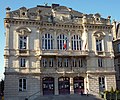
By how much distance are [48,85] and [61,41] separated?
7760mm

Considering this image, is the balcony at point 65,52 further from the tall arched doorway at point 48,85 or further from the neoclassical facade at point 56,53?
the tall arched doorway at point 48,85

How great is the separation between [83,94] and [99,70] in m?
5.18

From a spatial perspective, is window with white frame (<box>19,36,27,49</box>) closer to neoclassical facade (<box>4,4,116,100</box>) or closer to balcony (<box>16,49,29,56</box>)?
neoclassical facade (<box>4,4,116,100</box>)

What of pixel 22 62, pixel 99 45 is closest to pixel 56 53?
pixel 22 62

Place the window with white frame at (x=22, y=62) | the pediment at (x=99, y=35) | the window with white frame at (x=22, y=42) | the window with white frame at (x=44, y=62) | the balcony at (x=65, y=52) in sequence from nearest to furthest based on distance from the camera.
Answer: the window with white frame at (x=22, y=62) < the balcony at (x=65, y=52) < the window with white frame at (x=22, y=42) < the window with white frame at (x=44, y=62) < the pediment at (x=99, y=35)

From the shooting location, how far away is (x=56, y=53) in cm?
3909

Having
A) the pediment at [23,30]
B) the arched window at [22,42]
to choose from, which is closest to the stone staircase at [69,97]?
the arched window at [22,42]

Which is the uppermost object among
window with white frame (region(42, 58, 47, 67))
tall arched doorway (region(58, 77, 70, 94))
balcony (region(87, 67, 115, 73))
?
window with white frame (region(42, 58, 47, 67))

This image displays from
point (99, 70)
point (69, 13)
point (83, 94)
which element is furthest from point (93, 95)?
point (69, 13)

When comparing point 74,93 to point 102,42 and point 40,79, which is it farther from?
point 102,42

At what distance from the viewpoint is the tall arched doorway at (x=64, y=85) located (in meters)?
39.5

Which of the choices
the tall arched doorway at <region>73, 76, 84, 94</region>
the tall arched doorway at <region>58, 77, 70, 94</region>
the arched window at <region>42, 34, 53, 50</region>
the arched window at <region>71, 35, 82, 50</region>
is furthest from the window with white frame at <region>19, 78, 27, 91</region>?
the arched window at <region>71, 35, 82, 50</region>

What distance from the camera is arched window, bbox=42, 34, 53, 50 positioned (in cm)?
4006

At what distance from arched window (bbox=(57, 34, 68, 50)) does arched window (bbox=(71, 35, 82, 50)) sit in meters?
1.35
